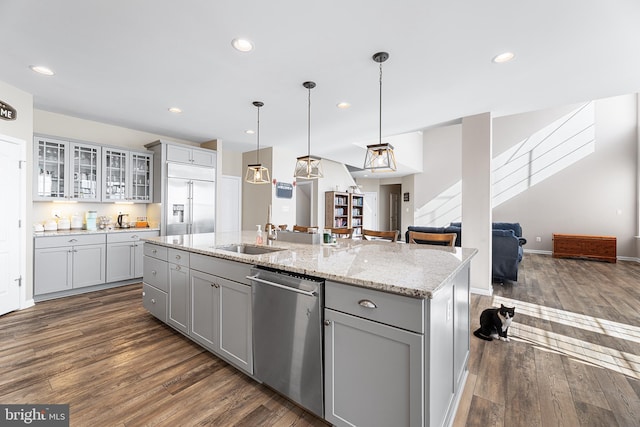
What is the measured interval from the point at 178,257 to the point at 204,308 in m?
0.57

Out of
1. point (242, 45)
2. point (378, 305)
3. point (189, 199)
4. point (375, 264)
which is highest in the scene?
point (242, 45)

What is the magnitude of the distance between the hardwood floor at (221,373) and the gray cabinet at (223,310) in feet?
0.57

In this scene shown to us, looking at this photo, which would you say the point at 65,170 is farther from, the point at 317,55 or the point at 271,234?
the point at 317,55

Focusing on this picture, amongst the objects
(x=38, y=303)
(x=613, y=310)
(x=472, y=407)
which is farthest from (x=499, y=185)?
(x=38, y=303)

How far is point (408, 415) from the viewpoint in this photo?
1.23 metres

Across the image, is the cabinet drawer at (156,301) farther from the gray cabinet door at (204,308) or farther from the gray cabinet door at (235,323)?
the gray cabinet door at (235,323)

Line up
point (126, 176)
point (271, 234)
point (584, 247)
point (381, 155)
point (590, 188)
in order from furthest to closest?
point (590, 188), point (584, 247), point (126, 176), point (271, 234), point (381, 155)

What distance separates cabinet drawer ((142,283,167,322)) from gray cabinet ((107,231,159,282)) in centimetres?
161

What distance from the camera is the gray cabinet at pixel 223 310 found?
1942 millimetres

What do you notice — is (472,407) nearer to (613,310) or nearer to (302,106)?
(613,310)

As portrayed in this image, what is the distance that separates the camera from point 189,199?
5.05 meters

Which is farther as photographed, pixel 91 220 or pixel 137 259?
Answer: pixel 137 259

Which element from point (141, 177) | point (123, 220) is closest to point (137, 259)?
point (123, 220)

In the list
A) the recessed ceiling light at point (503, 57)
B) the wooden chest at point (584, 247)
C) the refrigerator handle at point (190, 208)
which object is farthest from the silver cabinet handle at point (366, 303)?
the wooden chest at point (584, 247)
